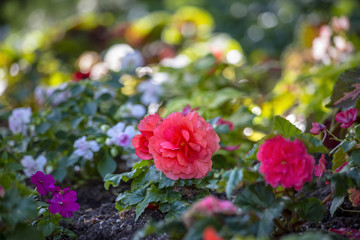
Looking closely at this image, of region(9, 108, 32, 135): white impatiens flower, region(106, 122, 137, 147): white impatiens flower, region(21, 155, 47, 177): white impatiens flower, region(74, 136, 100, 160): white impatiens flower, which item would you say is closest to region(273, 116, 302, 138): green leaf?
region(106, 122, 137, 147): white impatiens flower

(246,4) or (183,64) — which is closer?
(183,64)

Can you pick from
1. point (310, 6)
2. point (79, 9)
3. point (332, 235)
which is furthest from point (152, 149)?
point (79, 9)

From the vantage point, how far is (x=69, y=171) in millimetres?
2021

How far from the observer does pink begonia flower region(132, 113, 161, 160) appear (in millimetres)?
1326

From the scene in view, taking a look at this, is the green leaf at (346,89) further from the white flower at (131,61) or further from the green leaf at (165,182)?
the white flower at (131,61)

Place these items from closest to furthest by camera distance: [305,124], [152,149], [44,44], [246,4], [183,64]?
1. [152,149]
2. [305,124]
3. [183,64]
4. [44,44]
5. [246,4]

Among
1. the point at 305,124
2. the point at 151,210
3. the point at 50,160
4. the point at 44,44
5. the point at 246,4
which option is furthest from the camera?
the point at 246,4

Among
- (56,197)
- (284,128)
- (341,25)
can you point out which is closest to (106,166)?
(56,197)

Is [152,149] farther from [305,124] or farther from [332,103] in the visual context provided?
[305,124]

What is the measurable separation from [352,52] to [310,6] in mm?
1423

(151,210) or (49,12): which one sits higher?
(151,210)

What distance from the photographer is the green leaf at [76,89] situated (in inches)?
78.7

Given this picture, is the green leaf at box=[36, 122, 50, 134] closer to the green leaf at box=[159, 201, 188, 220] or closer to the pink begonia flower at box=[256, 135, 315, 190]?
the green leaf at box=[159, 201, 188, 220]

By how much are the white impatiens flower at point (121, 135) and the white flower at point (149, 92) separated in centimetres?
54
